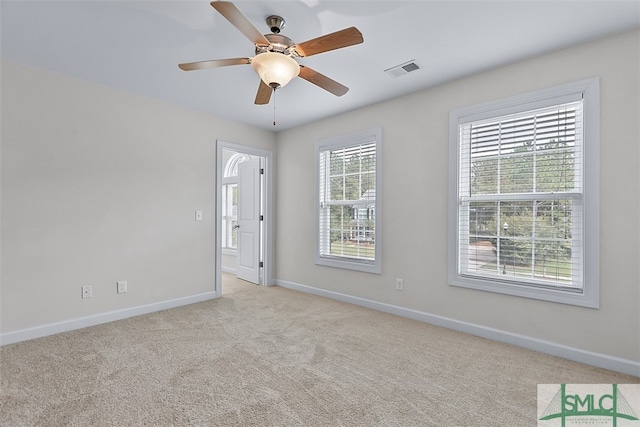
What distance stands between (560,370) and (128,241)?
13.7 ft

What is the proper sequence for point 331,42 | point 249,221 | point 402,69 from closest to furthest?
point 331,42
point 402,69
point 249,221

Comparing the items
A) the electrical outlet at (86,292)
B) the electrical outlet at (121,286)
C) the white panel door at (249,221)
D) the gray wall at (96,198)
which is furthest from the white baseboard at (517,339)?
the electrical outlet at (86,292)

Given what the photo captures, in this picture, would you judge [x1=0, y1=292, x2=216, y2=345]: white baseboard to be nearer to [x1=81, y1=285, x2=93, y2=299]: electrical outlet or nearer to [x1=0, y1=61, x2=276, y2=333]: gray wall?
[x1=0, y1=61, x2=276, y2=333]: gray wall

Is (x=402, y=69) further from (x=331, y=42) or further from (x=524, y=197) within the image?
(x=524, y=197)

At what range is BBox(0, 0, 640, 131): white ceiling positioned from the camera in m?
2.05

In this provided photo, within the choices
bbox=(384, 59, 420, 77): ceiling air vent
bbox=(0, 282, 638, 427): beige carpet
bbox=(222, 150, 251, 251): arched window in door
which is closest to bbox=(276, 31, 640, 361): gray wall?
bbox=(0, 282, 638, 427): beige carpet

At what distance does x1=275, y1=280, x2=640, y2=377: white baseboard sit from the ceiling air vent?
246cm

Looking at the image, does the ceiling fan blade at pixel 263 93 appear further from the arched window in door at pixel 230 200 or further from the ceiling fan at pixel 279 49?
the arched window in door at pixel 230 200

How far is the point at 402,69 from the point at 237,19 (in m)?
1.75

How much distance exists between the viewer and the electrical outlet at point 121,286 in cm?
340

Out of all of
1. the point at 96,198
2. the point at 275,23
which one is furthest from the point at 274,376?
the point at 96,198

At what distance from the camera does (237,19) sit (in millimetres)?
1644

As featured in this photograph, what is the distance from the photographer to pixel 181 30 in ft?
7.52

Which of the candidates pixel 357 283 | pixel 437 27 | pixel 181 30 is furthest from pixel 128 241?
pixel 437 27
